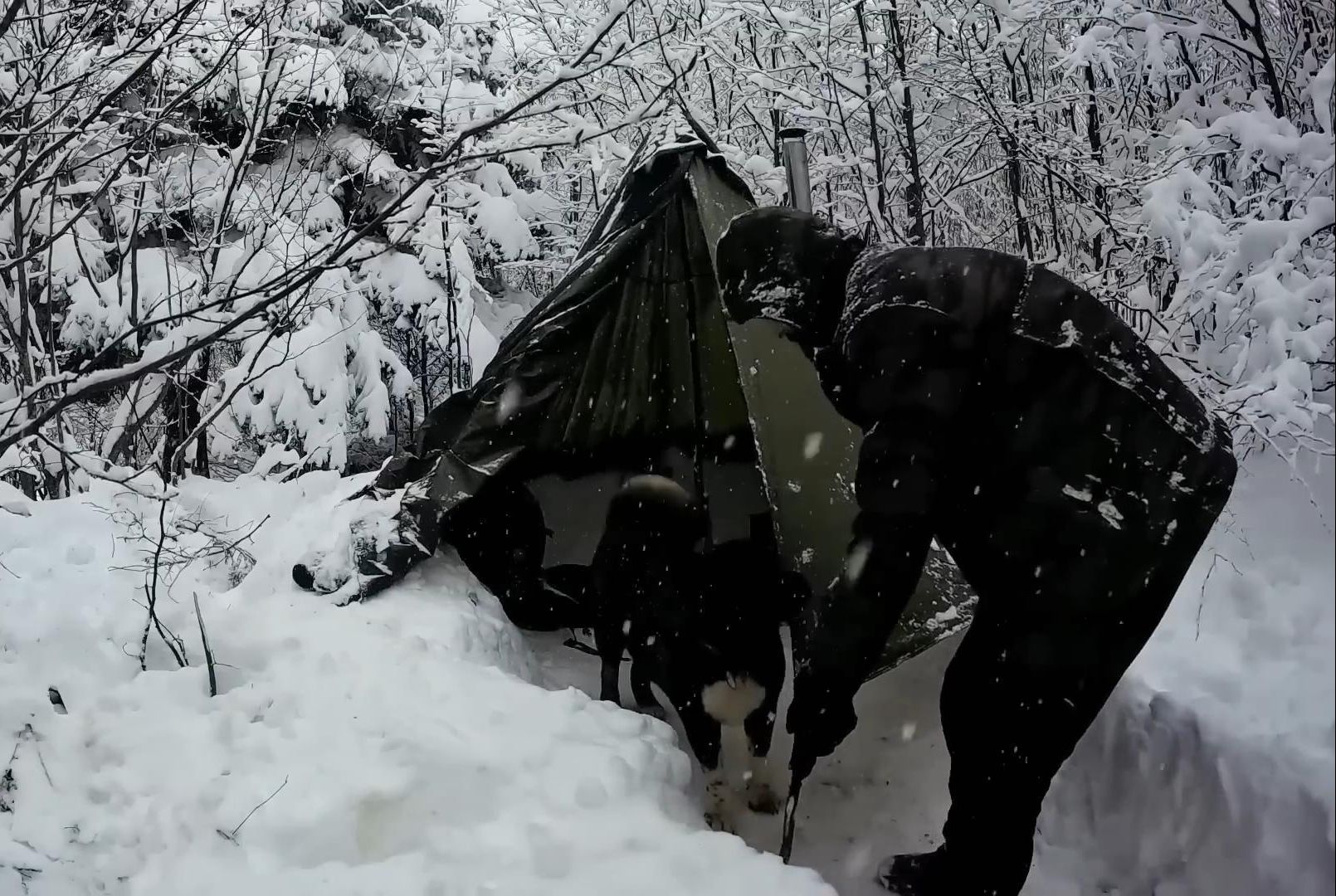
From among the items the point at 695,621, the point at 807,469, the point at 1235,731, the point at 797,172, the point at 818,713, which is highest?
the point at 797,172

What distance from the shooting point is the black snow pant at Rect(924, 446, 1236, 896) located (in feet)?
7.02

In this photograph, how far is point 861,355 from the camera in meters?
2.20

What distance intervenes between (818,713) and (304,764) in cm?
136

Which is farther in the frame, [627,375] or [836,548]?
[627,375]

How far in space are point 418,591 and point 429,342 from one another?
269 inches

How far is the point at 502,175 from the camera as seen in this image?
10.6 meters

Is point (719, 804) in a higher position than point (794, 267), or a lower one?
lower

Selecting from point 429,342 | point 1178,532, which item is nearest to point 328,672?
point 1178,532

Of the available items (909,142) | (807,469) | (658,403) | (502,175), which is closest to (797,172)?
(658,403)

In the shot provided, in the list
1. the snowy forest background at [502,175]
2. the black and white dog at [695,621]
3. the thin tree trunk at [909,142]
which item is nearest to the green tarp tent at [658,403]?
the black and white dog at [695,621]

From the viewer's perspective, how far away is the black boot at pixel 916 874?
251 cm

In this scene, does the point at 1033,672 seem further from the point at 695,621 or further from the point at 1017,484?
the point at 695,621

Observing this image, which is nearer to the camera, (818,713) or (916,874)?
(818,713)

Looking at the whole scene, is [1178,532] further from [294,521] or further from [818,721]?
[294,521]
